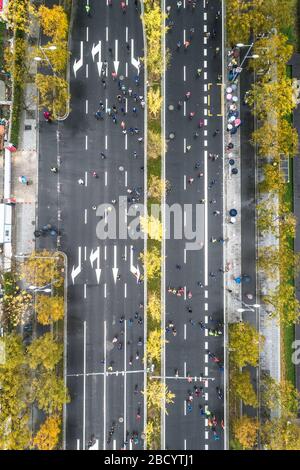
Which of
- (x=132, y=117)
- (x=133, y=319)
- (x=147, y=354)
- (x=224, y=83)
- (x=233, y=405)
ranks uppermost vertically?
(x=224, y=83)

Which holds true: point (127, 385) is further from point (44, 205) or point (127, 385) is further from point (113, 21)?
point (113, 21)

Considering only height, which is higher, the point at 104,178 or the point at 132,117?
the point at 132,117

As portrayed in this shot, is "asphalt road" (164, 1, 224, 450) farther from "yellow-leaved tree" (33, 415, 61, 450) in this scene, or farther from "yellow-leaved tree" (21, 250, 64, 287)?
"yellow-leaved tree" (33, 415, 61, 450)

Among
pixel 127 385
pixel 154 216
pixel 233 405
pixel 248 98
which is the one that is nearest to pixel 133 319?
pixel 127 385

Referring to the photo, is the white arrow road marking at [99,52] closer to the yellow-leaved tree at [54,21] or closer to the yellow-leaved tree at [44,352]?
the yellow-leaved tree at [54,21]

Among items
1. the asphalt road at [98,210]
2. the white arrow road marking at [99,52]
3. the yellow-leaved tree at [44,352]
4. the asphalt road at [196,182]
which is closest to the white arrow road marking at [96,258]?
the asphalt road at [98,210]

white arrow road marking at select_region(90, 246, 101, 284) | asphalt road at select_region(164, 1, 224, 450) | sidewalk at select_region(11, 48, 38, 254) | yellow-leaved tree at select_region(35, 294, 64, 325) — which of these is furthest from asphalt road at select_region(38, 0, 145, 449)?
asphalt road at select_region(164, 1, 224, 450)

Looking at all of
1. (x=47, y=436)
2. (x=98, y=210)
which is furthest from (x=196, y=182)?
(x=47, y=436)

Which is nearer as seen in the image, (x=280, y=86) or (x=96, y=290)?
(x=280, y=86)
